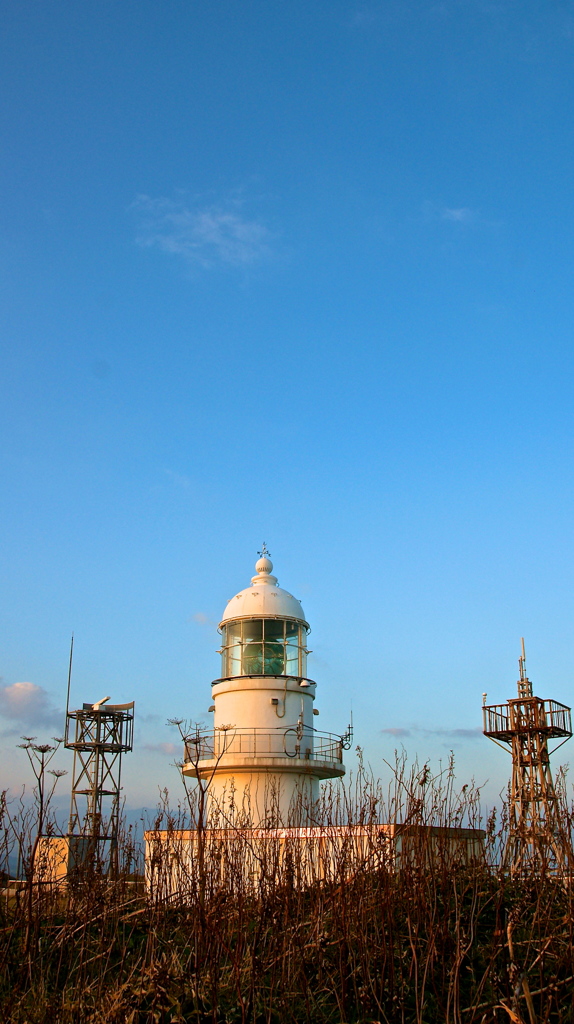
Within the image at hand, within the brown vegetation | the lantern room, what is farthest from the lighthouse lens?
the brown vegetation

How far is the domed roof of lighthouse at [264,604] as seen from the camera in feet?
72.2

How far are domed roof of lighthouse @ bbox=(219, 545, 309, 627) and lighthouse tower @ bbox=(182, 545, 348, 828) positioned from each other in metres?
0.03

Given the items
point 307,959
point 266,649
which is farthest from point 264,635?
point 307,959

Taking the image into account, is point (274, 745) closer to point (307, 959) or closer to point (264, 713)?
A: point (264, 713)

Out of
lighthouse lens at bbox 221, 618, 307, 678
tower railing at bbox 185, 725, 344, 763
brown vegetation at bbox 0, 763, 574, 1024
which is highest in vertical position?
lighthouse lens at bbox 221, 618, 307, 678

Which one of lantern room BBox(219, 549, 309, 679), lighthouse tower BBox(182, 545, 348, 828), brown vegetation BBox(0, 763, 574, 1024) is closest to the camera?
brown vegetation BBox(0, 763, 574, 1024)

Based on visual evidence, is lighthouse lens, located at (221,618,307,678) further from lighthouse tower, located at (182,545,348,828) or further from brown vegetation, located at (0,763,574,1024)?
brown vegetation, located at (0,763,574,1024)

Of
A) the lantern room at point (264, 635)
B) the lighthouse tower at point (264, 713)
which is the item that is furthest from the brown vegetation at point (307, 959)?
the lantern room at point (264, 635)

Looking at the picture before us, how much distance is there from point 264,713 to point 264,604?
2.67 meters

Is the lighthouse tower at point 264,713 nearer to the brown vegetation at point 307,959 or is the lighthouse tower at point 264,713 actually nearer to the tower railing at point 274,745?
the tower railing at point 274,745

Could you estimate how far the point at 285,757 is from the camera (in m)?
20.6

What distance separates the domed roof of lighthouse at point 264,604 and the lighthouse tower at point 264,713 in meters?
0.03

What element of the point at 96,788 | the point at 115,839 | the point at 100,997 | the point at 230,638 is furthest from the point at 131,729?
the point at 100,997

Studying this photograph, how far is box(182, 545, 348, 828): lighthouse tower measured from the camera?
20.6m
